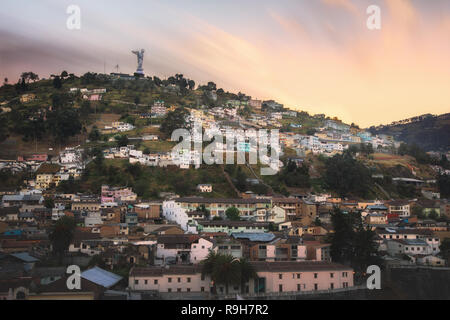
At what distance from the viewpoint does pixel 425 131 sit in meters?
109

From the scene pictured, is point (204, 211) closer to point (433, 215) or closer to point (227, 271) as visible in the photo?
point (227, 271)

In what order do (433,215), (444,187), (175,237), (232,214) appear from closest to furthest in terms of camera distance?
(175,237), (232,214), (433,215), (444,187)

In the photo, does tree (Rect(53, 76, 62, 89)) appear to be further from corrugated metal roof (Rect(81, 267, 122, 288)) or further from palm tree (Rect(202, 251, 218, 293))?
palm tree (Rect(202, 251, 218, 293))

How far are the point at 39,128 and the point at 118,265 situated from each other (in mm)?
33665

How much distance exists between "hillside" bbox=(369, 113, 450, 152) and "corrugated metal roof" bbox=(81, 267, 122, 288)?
8835cm

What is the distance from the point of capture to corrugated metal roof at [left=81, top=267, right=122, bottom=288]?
54.6ft

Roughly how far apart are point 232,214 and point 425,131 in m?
91.7

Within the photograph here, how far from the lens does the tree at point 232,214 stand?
29.8 meters

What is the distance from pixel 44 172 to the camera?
127 ft

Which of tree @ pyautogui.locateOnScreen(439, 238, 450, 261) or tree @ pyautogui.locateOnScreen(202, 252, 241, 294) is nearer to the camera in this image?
tree @ pyautogui.locateOnScreen(202, 252, 241, 294)

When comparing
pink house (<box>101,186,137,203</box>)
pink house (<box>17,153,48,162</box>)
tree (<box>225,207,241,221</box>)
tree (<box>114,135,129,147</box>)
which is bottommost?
A: tree (<box>225,207,241,221</box>)

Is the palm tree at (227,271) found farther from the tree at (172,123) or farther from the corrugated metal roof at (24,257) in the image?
the tree at (172,123)

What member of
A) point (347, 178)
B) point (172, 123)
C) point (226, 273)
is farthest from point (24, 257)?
point (172, 123)

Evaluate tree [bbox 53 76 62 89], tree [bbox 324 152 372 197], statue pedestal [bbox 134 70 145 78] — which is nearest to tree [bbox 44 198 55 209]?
tree [bbox 324 152 372 197]
